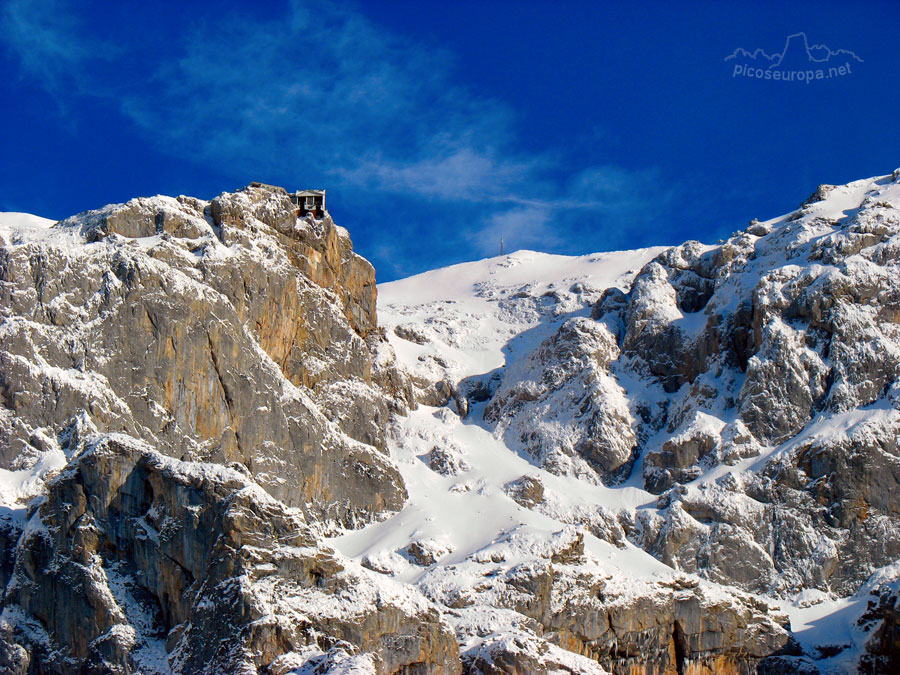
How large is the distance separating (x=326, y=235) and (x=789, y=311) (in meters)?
59.7

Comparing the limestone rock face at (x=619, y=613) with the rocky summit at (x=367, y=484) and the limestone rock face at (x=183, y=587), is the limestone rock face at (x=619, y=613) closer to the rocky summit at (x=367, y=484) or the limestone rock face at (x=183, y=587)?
the rocky summit at (x=367, y=484)

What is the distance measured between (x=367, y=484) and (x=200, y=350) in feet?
85.7

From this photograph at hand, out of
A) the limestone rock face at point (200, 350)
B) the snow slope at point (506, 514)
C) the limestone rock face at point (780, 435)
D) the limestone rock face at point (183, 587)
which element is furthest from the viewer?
the limestone rock face at point (780, 435)

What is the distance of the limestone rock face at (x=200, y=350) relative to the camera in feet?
513

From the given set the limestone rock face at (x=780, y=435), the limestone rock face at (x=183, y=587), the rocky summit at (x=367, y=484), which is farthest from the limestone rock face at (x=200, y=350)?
the limestone rock face at (x=780, y=435)

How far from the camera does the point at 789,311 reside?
190m

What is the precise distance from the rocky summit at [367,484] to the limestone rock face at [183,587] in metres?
0.24

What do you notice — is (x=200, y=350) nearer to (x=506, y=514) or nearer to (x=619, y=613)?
(x=506, y=514)

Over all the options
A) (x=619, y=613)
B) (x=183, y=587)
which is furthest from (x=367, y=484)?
(x=183, y=587)

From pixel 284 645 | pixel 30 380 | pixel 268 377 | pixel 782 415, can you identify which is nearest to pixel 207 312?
pixel 268 377

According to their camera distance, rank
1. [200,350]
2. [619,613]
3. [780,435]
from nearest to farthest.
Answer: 1. [619,613]
2. [200,350]
3. [780,435]

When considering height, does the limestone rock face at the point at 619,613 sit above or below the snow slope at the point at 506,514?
below

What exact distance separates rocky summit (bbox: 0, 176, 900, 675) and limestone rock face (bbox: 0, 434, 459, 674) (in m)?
0.24

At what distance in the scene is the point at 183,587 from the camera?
422 feet
